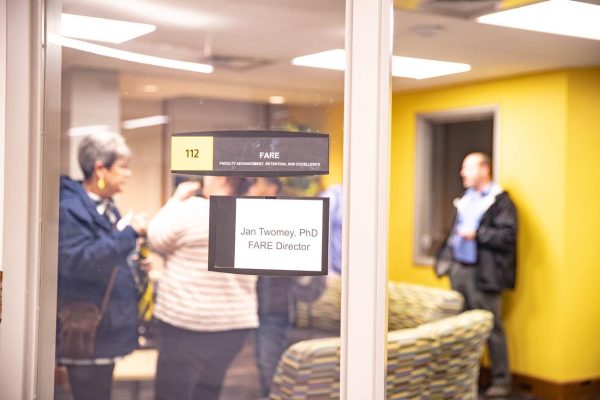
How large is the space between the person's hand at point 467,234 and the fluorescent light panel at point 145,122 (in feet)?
9.57

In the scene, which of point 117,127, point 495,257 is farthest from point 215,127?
point 495,257

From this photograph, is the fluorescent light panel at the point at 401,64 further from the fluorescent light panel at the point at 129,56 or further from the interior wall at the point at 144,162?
the interior wall at the point at 144,162

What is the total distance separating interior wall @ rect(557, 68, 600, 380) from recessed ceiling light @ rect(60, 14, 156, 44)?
303cm

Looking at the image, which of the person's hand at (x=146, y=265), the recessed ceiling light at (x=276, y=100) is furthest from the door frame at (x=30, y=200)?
the recessed ceiling light at (x=276, y=100)

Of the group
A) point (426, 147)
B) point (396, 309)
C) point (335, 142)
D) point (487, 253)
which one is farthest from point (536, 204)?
point (335, 142)

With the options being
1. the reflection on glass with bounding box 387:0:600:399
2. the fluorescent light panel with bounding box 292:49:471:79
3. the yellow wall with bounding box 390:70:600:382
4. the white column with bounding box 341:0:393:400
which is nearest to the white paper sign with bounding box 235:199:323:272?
the white column with bounding box 341:0:393:400

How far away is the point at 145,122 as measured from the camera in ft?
7.00

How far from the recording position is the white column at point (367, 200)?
61.6 inches

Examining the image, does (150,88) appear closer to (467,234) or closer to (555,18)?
(555,18)

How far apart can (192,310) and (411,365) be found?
75 cm

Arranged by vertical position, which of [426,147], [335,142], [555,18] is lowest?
[335,142]

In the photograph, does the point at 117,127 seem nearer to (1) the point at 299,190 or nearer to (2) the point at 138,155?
(2) the point at 138,155

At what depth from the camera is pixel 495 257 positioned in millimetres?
4516

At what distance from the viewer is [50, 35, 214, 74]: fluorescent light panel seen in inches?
77.0
